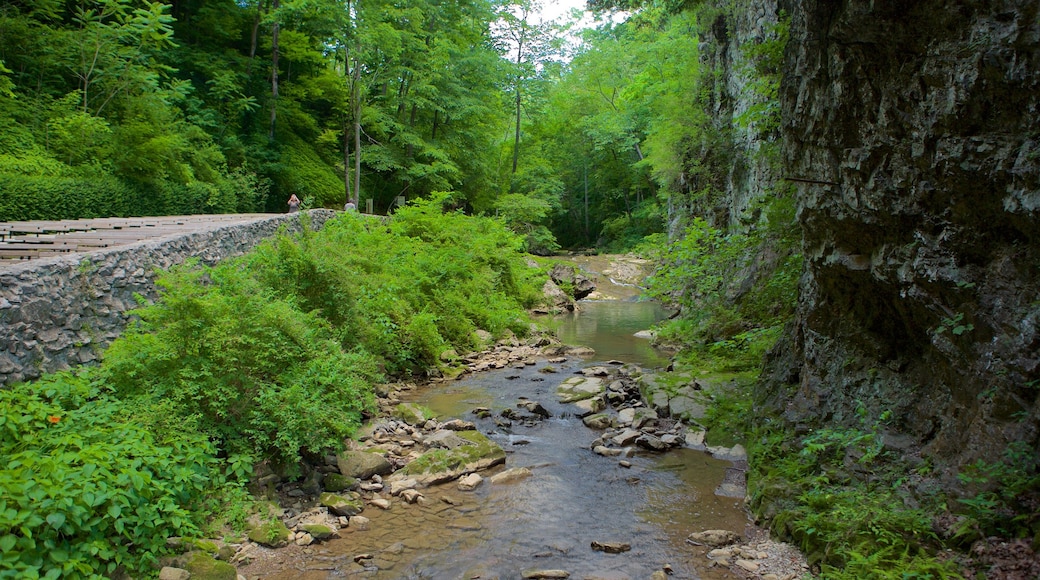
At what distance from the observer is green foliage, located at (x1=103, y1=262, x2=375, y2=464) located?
A: 6.57 m

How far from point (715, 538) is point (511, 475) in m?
2.67

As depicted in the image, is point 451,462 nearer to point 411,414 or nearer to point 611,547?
point 411,414

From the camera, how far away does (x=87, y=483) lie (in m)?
4.65

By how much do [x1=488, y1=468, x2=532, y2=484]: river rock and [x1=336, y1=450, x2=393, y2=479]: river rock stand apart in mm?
1384

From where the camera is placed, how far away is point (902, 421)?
5492 millimetres

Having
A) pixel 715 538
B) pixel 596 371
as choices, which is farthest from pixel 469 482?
pixel 596 371

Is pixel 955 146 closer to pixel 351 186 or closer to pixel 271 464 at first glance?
pixel 271 464

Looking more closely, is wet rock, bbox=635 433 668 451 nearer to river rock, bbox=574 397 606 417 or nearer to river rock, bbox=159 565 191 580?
river rock, bbox=574 397 606 417

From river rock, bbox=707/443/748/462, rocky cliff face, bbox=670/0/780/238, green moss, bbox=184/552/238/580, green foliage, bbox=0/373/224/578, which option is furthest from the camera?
rocky cliff face, bbox=670/0/780/238

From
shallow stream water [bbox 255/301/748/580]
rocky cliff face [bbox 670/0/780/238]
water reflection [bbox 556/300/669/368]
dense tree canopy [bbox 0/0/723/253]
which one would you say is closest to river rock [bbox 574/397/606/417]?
shallow stream water [bbox 255/301/748/580]

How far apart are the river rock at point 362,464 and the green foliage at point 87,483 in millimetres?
1485

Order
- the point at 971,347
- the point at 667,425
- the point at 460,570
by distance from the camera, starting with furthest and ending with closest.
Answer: the point at 667,425 → the point at 460,570 → the point at 971,347

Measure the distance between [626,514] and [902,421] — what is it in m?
2.89

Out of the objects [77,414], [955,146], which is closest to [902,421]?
[955,146]
